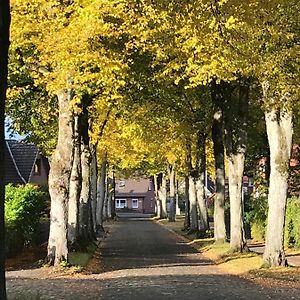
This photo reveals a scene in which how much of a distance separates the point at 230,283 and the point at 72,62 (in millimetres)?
6803

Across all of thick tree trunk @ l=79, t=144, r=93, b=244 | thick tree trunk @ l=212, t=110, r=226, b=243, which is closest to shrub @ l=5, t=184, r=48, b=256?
thick tree trunk @ l=79, t=144, r=93, b=244

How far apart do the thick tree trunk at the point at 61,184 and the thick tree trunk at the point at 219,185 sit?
10.4 metres

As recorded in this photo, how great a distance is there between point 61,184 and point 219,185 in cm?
1165

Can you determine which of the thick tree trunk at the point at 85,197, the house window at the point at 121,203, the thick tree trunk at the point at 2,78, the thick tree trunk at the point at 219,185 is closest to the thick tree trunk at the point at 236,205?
the thick tree trunk at the point at 219,185

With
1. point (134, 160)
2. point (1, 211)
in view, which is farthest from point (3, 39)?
point (134, 160)

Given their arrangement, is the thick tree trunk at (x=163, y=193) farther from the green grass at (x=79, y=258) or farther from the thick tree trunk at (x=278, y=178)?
the thick tree trunk at (x=278, y=178)

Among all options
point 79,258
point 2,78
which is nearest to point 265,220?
point 79,258

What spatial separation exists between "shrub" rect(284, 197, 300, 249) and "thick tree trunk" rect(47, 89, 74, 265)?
40.3 ft

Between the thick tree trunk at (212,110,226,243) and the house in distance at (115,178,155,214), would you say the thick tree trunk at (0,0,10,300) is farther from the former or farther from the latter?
the house in distance at (115,178,155,214)

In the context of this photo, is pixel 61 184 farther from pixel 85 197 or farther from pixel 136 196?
pixel 136 196

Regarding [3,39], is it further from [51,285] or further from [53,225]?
[53,225]

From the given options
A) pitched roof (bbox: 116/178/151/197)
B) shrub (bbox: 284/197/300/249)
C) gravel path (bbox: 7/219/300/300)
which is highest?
pitched roof (bbox: 116/178/151/197)

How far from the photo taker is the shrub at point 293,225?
29.0 meters

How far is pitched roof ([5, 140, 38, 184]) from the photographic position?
163ft
